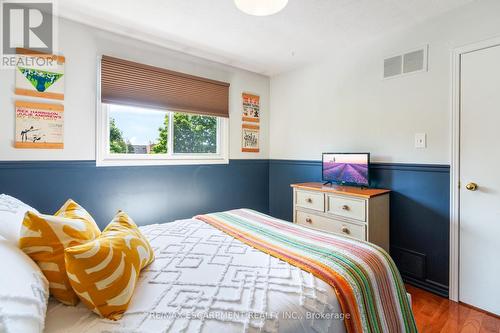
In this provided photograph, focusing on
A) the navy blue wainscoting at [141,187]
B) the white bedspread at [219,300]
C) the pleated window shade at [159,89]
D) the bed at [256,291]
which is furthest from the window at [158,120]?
the white bedspread at [219,300]

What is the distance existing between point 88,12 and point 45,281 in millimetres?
2184

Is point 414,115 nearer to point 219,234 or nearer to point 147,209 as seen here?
point 219,234

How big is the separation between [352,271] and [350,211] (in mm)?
1285

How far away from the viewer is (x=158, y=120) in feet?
9.50

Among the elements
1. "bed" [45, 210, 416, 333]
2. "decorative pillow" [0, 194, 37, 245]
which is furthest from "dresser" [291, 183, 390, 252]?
"decorative pillow" [0, 194, 37, 245]

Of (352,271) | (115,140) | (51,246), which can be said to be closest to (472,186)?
(352,271)

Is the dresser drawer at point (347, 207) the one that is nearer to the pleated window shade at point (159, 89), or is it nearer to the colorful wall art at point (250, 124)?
the colorful wall art at point (250, 124)

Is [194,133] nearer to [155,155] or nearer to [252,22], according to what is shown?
[155,155]

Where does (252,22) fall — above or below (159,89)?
above

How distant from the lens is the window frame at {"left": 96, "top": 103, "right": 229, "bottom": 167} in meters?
2.47

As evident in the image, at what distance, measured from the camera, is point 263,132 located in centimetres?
375

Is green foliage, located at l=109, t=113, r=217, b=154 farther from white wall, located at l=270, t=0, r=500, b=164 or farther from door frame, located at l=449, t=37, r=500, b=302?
door frame, located at l=449, t=37, r=500, b=302

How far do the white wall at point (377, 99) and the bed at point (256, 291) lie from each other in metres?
1.42

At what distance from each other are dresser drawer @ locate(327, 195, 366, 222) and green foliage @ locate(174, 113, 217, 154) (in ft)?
5.24
